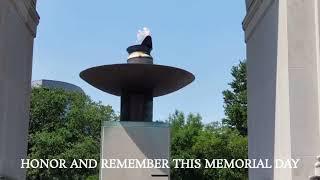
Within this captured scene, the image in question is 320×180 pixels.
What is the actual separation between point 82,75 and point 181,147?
23.8 meters

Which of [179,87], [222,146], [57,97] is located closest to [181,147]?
[222,146]

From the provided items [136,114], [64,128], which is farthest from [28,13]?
[64,128]

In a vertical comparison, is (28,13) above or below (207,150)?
above

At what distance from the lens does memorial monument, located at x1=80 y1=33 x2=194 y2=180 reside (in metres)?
12.5

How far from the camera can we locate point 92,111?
3981 centimetres

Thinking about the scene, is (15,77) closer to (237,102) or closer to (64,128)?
(64,128)

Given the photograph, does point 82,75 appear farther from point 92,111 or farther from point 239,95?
point 239,95

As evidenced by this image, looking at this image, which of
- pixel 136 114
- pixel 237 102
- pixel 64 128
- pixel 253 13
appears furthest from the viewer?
pixel 237 102

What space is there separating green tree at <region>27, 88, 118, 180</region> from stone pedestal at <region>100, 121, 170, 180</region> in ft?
74.7

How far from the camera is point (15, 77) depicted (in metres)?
12.1

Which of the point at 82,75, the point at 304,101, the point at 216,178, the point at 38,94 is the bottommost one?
the point at 216,178

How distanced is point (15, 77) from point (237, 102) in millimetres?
31161

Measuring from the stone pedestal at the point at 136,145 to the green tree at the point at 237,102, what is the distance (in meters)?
27.3

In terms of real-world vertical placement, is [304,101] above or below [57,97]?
below
